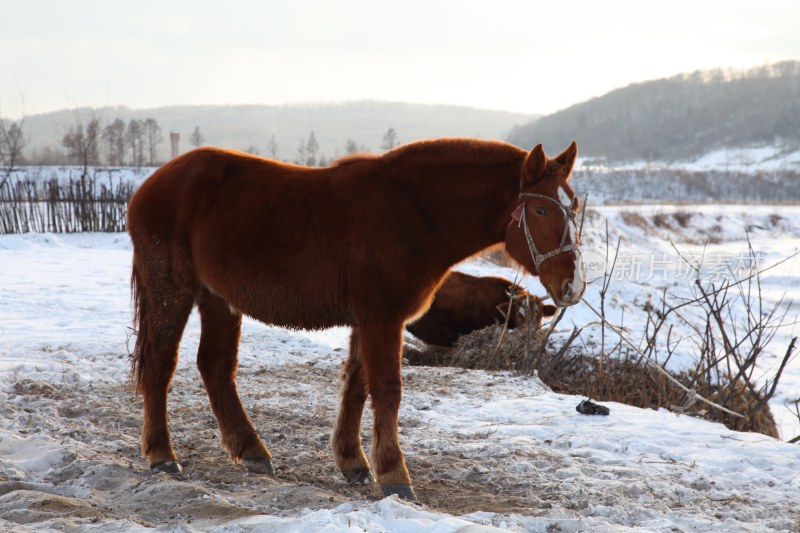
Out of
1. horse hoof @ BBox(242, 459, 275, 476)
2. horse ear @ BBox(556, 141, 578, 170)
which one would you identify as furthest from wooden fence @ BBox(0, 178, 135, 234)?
horse ear @ BBox(556, 141, 578, 170)

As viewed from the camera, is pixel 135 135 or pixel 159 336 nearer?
pixel 159 336

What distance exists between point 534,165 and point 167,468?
115 inches

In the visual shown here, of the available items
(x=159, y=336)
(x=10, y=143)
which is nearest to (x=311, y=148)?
(x=10, y=143)

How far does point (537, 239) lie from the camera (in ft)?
12.9

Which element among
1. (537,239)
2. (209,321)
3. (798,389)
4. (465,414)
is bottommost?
(798,389)

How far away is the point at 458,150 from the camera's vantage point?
4.20 meters

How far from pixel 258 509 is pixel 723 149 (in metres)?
165

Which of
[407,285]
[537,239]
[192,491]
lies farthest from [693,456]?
[192,491]

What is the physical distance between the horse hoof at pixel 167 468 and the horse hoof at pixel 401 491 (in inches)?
54.5

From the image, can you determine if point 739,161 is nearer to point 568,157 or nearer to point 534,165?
point 568,157

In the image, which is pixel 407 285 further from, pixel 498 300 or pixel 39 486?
pixel 498 300

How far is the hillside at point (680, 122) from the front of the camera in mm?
155875

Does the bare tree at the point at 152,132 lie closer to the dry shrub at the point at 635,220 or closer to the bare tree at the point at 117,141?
the bare tree at the point at 117,141

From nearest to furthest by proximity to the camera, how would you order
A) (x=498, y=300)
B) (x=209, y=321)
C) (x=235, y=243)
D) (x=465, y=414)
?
(x=235, y=243)
(x=209, y=321)
(x=465, y=414)
(x=498, y=300)
